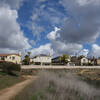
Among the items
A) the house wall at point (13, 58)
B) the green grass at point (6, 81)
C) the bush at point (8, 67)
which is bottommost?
the green grass at point (6, 81)

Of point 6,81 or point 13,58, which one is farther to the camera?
point 13,58

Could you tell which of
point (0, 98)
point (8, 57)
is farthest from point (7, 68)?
point (8, 57)

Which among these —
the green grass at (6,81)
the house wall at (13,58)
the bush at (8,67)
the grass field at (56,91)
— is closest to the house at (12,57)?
the house wall at (13,58)

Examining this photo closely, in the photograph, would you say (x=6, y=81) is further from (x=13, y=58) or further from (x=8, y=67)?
(x=13, y=58)

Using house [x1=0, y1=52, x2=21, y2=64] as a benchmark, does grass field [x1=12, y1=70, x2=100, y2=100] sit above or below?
below

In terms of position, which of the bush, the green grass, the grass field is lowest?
the grass field

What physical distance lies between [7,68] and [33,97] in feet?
70.8

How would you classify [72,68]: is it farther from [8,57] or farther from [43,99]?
[43,99]

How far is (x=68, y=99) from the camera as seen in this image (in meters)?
13.6

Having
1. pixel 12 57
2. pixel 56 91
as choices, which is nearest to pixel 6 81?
pixel 56 91

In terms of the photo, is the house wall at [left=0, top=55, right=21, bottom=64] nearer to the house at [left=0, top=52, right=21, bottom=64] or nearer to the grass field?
the house at [left=0, top=52, right=21, bottom=64]

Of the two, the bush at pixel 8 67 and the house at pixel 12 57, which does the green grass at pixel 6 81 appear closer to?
the bush at pixel 8 67

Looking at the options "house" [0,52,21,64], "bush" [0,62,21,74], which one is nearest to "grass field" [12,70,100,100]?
"bush" [0,62,21,74]

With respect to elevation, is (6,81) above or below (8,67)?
below
